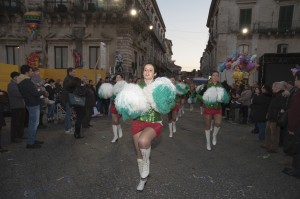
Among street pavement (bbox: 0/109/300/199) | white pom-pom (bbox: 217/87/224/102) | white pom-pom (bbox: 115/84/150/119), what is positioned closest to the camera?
white pom-pom (bbox: 115/84/150/119)

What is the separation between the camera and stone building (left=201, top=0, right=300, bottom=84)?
26141mm

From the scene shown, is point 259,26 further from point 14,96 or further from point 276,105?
point 14,96

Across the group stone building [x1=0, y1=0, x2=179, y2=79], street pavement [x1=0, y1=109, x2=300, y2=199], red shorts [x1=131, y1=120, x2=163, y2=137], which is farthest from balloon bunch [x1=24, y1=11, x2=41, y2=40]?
red shorts [x1=131, y1=120, x2=163, y2=137]

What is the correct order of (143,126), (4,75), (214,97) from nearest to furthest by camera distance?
1. (143,126)
2. (214,97)
3. (4,75)

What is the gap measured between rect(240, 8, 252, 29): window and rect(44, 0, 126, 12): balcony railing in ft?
48.3

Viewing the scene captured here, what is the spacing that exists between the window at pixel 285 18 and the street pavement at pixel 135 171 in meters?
23.9

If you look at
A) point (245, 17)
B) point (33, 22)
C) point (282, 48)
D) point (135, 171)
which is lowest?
point (135, 171)

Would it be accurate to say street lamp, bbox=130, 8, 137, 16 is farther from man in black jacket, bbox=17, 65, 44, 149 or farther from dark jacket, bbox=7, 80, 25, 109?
man in black jacket, bbox=17, 65, 44, 149

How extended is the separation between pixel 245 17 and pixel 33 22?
22.2 m

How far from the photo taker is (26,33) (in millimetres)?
20891

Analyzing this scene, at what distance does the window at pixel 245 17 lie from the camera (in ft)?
88.7

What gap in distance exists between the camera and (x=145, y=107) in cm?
380


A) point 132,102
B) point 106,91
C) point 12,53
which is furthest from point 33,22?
point 132,102

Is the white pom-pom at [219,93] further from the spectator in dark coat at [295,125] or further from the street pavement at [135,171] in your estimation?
the spectator in dark coat at [295,125]
